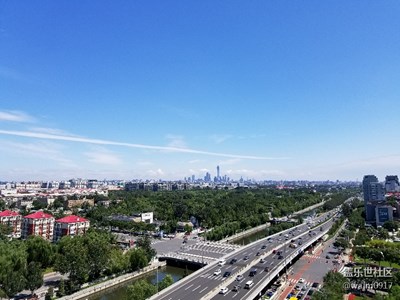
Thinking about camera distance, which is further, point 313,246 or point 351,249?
point 313,246

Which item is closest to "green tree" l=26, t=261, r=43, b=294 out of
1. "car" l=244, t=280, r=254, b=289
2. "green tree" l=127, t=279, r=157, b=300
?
"green tree" l=127, t=279, r=157, b=300

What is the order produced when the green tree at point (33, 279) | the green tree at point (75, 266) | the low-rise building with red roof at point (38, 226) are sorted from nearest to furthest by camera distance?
1. the green tree at point (33, 279)
2. the green tree at point (75, 266)
3. the low-rise building with red roof at point (38, 226)

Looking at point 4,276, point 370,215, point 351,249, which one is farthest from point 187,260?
point 370,215

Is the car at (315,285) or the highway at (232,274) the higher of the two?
the highway at (232,274)

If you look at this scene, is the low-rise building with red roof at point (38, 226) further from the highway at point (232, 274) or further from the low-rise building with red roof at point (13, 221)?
Result: the highway at point (232, 274)

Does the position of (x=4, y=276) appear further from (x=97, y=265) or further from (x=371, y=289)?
(x=371, y=289)

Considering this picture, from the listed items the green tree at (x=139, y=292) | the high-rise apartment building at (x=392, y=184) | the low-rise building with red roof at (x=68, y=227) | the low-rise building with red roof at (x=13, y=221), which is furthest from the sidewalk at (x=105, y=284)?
the high-rise apartment building at (x=392, y=184)
